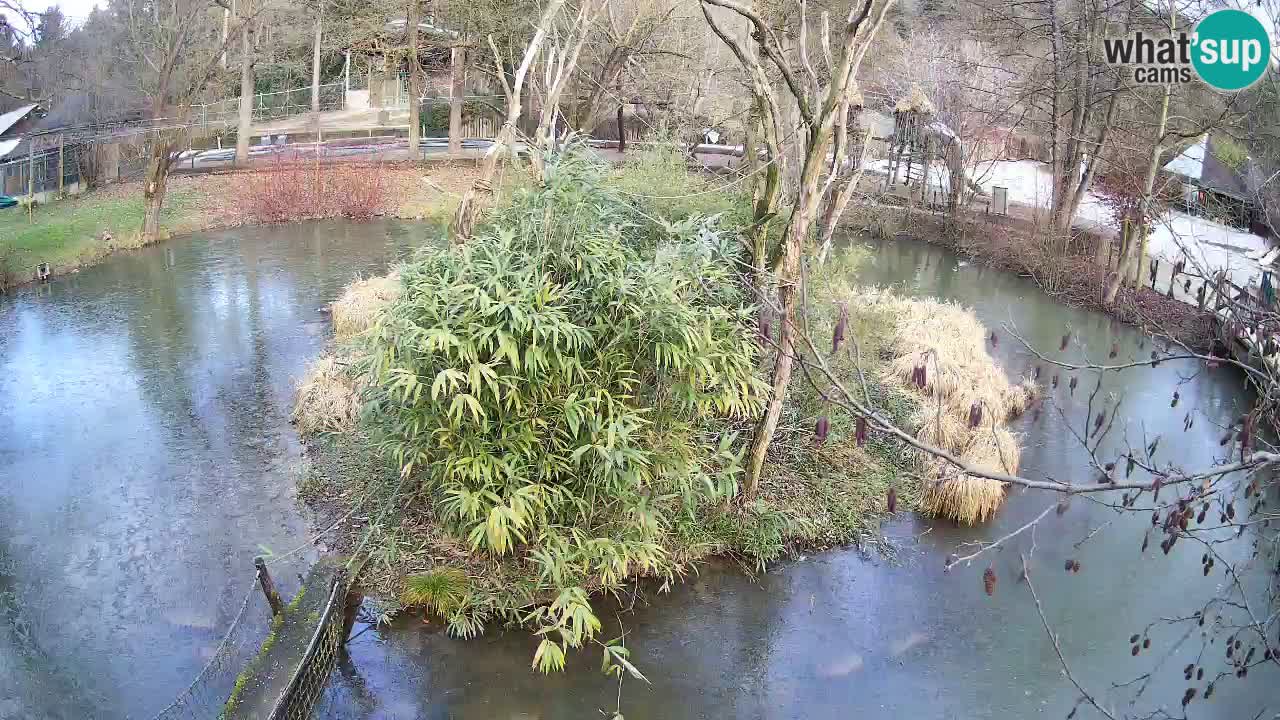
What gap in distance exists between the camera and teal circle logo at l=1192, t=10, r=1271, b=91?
8039 millimetres

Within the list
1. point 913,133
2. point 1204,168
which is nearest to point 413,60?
point 913,133

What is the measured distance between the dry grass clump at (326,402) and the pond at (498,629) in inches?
11.1

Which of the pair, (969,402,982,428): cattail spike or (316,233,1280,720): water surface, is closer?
(969,402,982,428): cattail spike

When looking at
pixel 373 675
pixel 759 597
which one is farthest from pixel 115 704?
pixel 759 597

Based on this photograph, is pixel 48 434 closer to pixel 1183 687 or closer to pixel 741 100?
pixel 1183 687

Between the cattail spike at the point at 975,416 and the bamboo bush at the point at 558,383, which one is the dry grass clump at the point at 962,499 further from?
the cattail spike at the point at 975,416

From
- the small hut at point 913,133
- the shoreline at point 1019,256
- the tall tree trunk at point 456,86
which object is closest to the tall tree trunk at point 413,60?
the tall tree trunk at point 456,86

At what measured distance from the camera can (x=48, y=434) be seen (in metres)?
9.46

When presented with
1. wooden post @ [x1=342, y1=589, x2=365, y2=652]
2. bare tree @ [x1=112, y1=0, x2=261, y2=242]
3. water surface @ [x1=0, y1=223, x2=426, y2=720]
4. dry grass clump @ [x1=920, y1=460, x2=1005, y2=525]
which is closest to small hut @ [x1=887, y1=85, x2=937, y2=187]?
water surface @ [x1=0, y1=223, x2=426, y2=720]

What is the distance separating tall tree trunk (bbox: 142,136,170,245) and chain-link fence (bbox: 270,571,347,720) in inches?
448

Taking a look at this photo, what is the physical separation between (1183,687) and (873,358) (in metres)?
4.36

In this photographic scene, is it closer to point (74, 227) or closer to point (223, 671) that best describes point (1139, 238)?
point (223, 671)

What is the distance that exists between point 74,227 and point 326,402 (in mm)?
9412

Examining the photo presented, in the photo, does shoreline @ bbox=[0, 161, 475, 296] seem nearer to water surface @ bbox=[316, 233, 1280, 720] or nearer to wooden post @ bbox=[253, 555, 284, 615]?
wooden post @ bbox=[253, 555, 284, 615]
